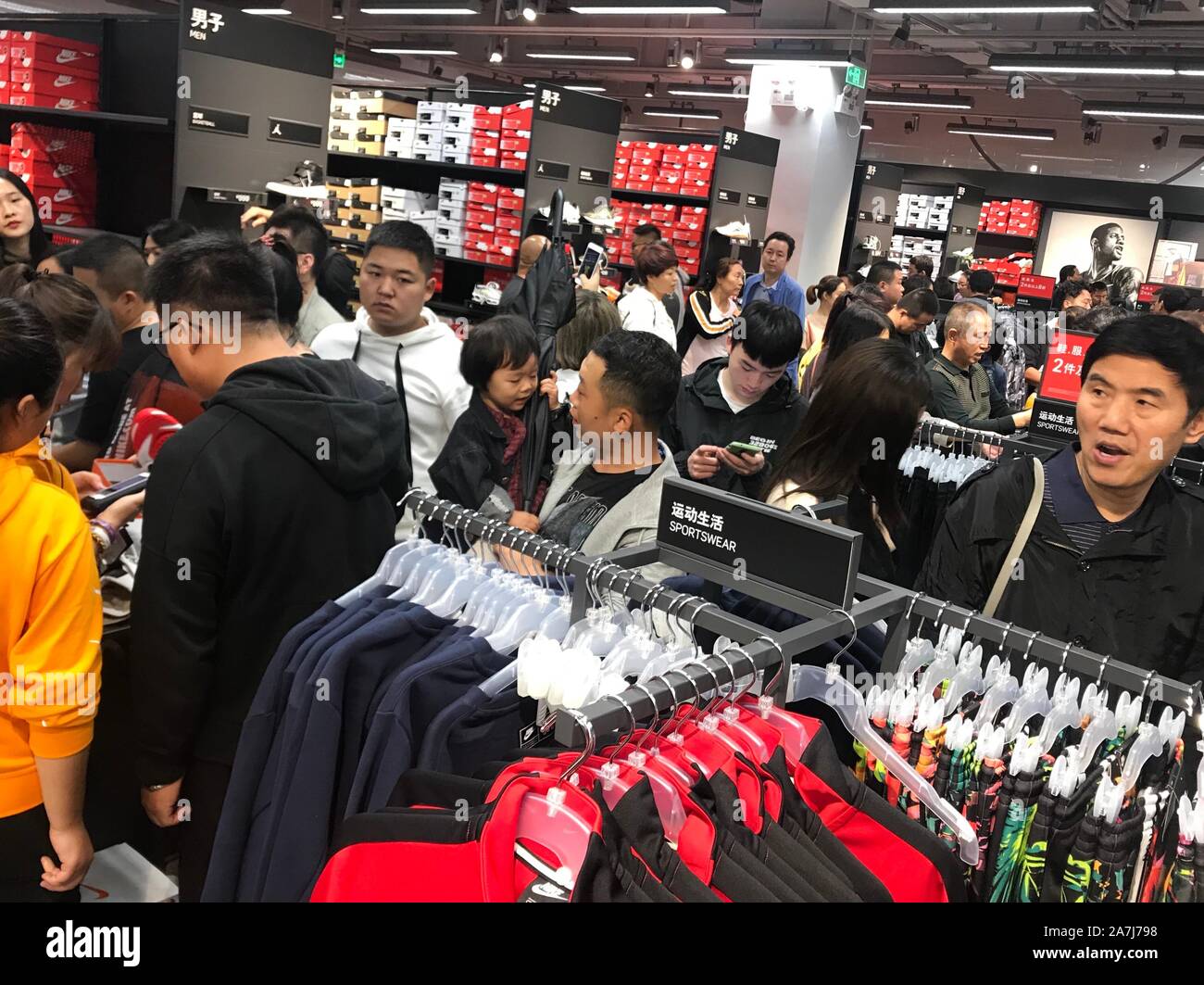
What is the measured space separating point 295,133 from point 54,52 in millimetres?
1546

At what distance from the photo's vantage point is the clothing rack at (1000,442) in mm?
3547

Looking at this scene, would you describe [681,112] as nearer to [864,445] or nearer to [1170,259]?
[1170,259]

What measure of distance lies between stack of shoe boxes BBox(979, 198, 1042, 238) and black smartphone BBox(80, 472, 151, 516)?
1616 cm

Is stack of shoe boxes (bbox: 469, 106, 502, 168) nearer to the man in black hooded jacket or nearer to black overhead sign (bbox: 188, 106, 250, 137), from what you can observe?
black overhead sign (bbox: 188, 106, 250, 137)

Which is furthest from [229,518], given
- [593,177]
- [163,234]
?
[593,177]

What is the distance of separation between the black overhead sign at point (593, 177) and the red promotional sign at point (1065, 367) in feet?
16.0

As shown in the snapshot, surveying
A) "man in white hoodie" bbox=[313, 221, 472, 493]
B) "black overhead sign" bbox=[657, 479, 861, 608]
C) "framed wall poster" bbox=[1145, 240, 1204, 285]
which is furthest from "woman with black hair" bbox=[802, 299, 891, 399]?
"framed wall poster" bbox=[1145, 240, 1204, 285]

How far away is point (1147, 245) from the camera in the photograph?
1550 cm

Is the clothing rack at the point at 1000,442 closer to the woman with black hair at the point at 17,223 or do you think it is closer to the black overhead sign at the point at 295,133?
the woman with black hair at the point at 17,223

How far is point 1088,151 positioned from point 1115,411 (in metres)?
17.6

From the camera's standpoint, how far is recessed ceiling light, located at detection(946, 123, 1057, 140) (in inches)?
671

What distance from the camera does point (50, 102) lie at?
5992 mm
